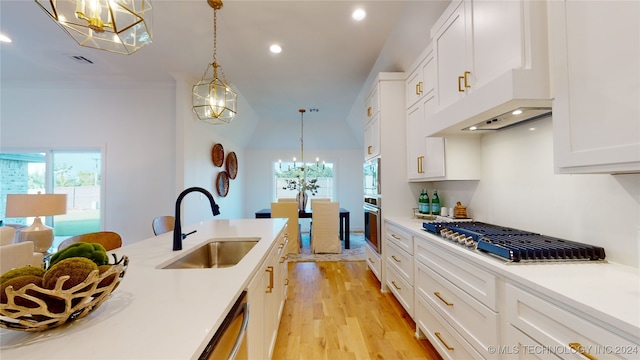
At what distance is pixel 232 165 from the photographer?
564 centimetres

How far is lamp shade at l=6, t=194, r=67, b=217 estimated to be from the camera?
8.00 feet

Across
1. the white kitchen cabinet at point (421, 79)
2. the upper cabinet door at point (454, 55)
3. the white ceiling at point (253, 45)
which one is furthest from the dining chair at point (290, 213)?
the upper cabinet door at point (454, 55)

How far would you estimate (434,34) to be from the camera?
196cm

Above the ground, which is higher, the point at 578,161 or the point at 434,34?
the point at 434,34

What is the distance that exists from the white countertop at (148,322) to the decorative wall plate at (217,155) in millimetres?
3840

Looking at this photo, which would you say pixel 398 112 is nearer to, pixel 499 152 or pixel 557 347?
pixel 499 152

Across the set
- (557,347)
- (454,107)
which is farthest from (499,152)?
(557,347)

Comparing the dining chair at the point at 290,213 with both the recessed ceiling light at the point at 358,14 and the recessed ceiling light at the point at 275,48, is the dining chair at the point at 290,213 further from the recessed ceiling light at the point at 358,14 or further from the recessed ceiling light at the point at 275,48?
the recessed ceiling light at the point at 358,14

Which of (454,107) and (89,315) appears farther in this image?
(454,107)

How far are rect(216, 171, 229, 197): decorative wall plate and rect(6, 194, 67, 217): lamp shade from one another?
7.85ft

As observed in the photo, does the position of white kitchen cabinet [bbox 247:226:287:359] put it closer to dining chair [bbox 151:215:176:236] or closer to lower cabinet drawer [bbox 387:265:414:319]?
lower cabinet drawer [bbox 387:265:414:319]

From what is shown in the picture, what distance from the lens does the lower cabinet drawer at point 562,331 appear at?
72 centimetres

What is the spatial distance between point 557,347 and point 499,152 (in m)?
1.42

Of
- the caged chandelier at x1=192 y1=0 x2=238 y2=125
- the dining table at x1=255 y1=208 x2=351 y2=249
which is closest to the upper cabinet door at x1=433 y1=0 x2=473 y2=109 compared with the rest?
the caged chandelier at x1=192 y1=0 x2=238 y2=125
